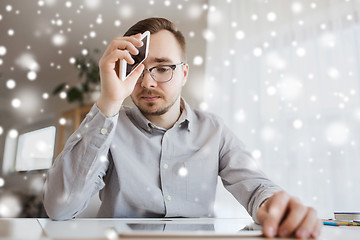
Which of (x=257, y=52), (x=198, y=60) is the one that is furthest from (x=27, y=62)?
(x=257, y=52)

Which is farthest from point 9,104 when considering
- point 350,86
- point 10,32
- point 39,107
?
point 350,86

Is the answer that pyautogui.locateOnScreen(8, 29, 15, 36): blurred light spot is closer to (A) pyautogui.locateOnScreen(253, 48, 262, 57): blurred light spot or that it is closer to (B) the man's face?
(A) pyautogui.locateOnScreen(253, 48, 262, 57): blurred light spot

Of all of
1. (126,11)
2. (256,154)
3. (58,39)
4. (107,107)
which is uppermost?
(126,11)

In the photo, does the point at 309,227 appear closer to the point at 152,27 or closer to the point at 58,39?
the point at 152,27

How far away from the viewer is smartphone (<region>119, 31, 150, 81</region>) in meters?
0.81

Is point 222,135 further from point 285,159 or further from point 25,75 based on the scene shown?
point 25,75

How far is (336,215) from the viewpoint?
34.2 inches

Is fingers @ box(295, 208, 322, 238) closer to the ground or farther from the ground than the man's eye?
closer to the ground

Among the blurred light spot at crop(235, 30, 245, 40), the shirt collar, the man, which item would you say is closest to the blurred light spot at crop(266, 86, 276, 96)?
the blurred light spot at crop(235, 30, 245, 40)

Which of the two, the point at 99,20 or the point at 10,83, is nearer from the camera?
the point at 99,20

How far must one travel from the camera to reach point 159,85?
1.07m

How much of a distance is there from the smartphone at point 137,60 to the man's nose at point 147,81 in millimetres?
187

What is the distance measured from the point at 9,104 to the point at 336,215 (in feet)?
10.4

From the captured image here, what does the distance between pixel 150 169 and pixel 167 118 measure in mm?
210
